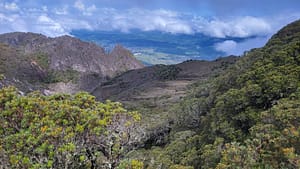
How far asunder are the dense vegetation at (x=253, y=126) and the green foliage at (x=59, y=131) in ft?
18.9

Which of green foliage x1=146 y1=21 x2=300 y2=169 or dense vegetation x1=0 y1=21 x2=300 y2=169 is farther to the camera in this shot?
green foliage x1=146 y1=21 x2=300 y2=169

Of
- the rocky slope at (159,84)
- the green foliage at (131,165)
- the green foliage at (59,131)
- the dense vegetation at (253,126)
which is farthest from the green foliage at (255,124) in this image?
the rocky slope at (159,84)

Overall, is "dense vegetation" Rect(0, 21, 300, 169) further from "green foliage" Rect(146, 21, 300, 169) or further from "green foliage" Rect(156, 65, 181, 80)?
"green foliage" Rect(156, 65, 181, 80)

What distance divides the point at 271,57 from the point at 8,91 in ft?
98.1

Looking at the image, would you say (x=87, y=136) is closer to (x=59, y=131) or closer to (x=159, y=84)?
(x=59, y=131)

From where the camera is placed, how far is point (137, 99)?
117 m

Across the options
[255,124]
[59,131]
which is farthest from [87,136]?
[255,124]

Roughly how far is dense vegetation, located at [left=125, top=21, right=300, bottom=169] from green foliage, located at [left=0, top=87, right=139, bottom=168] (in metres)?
5.75

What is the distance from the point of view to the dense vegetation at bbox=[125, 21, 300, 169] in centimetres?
1602

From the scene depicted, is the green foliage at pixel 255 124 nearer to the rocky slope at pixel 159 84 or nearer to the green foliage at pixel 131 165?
the green foliage at pixel 131 165

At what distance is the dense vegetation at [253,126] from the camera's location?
16.0 meters

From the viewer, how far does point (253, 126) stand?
2281cm

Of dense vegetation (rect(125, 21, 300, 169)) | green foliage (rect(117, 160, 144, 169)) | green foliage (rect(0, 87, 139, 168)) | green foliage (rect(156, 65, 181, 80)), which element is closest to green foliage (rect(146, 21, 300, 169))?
dense vegetation (rect(125, 21, 300, 169))

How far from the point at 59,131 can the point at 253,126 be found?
49.3 feet
